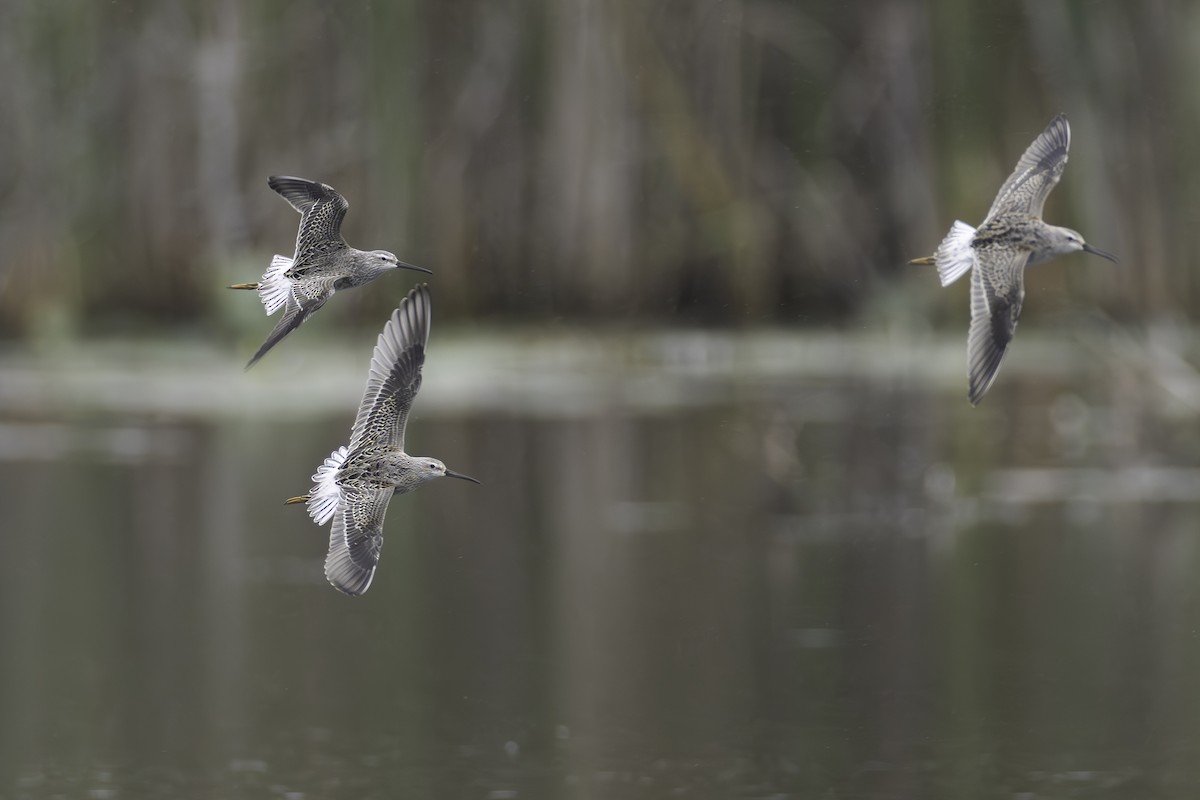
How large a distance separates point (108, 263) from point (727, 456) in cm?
697

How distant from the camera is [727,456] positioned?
2106 centimetres

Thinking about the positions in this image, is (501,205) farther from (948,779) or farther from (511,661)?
(948,779)

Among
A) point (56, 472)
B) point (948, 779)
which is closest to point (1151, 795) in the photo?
point (948, 779)

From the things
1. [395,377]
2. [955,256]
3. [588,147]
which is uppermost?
[588,147]

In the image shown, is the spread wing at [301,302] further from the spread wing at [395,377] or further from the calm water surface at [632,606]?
the calm water surface at [632,606]

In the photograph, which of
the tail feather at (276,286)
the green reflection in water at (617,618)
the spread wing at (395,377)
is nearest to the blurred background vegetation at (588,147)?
the green reflection in water at (617,618)

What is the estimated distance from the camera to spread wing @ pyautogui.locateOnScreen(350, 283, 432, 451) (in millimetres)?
5867

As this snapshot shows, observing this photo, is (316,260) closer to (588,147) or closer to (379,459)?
(379,459)

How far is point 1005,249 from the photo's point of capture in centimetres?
586

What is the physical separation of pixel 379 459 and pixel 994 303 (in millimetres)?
1566

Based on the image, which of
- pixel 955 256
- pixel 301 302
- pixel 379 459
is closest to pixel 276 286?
pixel 301 302

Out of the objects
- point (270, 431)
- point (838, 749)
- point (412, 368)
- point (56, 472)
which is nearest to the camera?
point (412, 368)

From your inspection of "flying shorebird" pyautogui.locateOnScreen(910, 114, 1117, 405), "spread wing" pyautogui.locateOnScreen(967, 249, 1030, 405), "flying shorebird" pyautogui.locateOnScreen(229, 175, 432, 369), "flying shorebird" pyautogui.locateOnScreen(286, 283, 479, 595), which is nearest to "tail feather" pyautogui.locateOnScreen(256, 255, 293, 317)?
"flying shorebird" pyautogui.locateOnScreen(229, 175, 432, 369)

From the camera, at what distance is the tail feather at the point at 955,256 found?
5.52 meters
